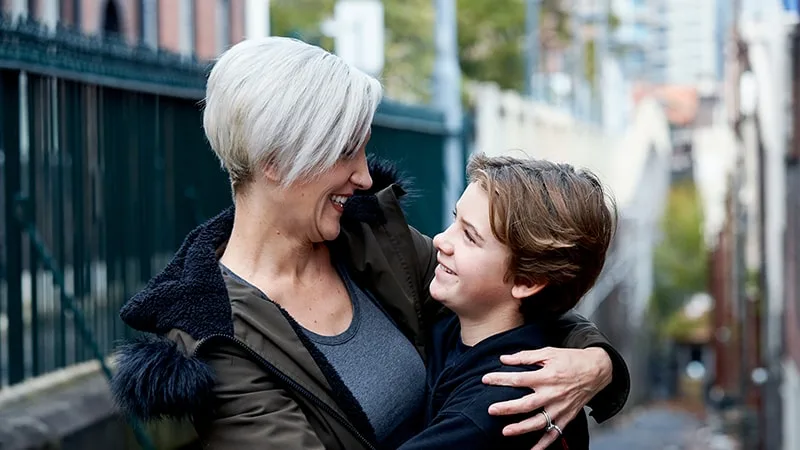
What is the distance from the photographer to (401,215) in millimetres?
3123

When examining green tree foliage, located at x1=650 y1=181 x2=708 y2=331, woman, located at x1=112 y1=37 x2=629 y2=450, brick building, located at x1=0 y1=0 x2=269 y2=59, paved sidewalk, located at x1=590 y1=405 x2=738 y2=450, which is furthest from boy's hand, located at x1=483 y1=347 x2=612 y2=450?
green tree foliage, located at x1=650 y1=181 x2=708 y2=331

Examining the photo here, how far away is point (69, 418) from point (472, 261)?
2.69 meters

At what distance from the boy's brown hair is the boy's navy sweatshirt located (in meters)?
0.12

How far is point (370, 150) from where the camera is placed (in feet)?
25.3

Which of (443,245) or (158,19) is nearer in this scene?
(443,245)

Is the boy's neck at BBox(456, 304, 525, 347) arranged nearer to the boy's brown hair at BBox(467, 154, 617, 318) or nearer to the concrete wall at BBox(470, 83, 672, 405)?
the boy's brown hair at BBox(467, 154, 617, 318)

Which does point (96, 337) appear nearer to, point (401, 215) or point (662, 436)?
point (401, 215)

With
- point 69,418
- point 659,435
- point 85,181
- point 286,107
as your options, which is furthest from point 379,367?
point 659,435

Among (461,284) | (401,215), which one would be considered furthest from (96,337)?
(461,284)

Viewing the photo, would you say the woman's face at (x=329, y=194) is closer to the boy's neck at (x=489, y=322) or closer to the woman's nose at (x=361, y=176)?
the woman's nose at (x=361, y=176)

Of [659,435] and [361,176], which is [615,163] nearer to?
[659,435]

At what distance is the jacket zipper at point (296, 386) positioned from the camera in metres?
2.48

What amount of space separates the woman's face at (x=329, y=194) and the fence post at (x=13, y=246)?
2358 mm

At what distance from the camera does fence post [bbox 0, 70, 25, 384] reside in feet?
15.9
